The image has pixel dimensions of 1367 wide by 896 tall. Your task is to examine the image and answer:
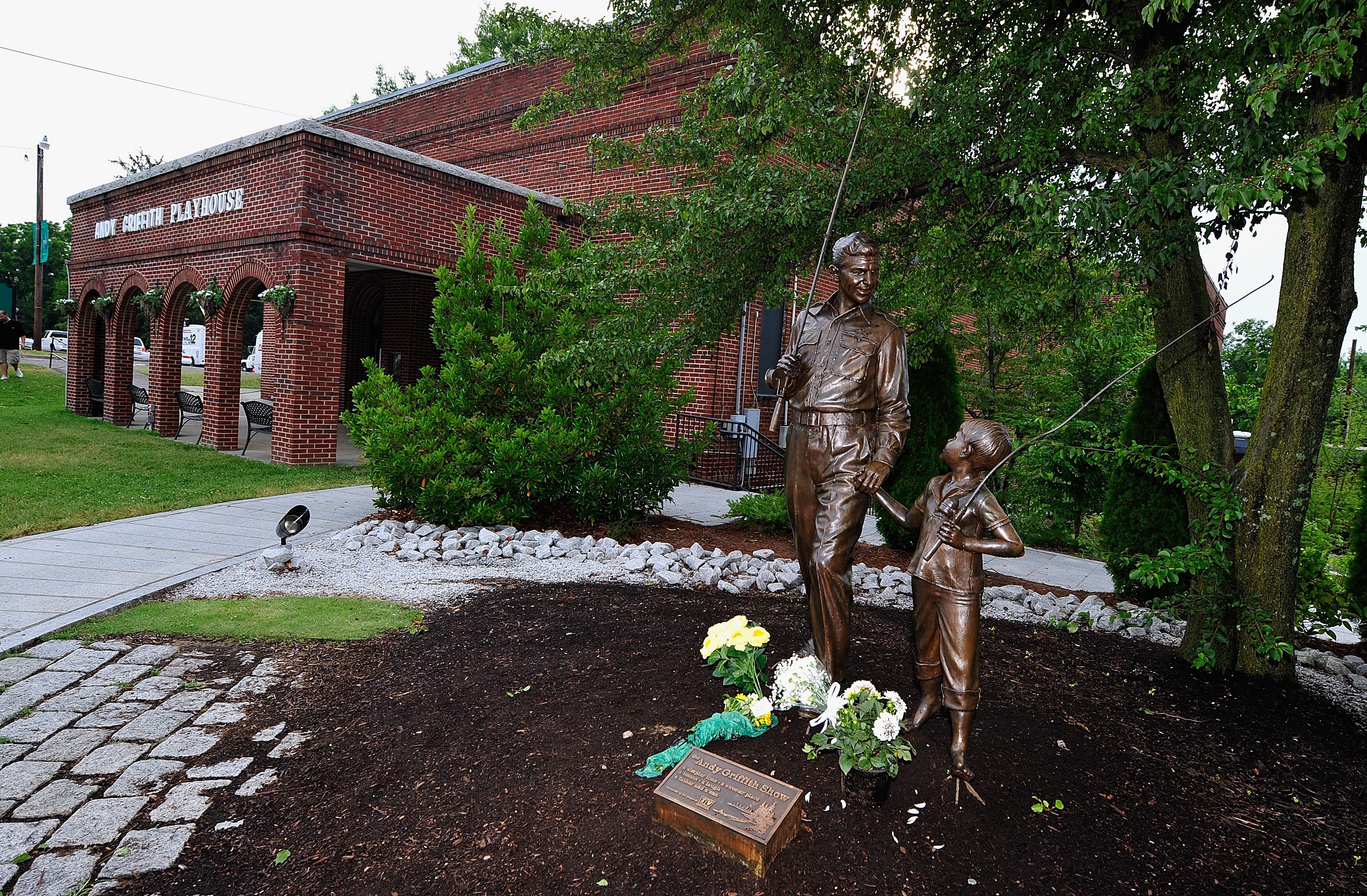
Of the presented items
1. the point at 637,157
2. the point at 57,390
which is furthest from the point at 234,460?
the point at 57,390

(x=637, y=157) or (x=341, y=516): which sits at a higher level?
(x=637, y=157)

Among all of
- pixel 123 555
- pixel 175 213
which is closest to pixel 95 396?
pixel 175 213

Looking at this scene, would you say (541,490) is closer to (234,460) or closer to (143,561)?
(143,561)

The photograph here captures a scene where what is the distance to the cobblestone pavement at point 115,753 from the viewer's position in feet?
9.14

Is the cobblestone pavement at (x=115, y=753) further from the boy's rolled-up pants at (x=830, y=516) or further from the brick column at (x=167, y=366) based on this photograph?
the brick column at (x=167, y=366)

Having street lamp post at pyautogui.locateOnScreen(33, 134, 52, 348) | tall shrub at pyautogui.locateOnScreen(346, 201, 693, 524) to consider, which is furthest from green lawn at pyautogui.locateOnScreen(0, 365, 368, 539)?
street lamp post at pyautogui.locateOnScreen(33, 134, 52, 348)

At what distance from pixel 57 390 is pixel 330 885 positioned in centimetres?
2766

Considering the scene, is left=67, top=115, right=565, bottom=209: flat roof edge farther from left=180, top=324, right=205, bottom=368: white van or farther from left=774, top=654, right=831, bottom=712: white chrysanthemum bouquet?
left=180, top=324, right=205, bottom=368: white van

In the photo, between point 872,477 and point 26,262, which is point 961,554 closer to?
point 872,477

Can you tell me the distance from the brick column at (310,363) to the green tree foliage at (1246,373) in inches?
464

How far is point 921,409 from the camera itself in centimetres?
839

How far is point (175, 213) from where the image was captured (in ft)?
50.2

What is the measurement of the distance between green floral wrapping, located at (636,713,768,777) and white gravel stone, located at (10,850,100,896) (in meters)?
1.85

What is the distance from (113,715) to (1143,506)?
23.2ft
